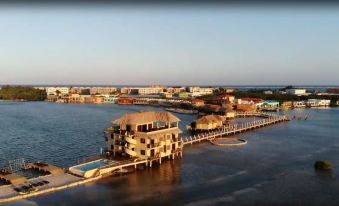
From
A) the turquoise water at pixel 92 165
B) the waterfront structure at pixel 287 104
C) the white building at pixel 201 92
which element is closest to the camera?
the turquoise water at pixel 92 165

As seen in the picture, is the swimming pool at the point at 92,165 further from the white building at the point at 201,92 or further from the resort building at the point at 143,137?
the white building at the point at 201,92

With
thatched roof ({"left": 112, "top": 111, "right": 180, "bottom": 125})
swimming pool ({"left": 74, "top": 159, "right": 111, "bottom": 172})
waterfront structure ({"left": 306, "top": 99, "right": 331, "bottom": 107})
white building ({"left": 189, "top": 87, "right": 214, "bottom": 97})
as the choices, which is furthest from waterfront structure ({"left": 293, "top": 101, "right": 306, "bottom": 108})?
swimming pool ({"left": 74, "top": 159, "right": 111, "bottom": 172})

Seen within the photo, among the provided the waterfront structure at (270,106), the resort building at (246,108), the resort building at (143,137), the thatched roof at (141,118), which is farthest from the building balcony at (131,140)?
the waterfront structure at (270,106)

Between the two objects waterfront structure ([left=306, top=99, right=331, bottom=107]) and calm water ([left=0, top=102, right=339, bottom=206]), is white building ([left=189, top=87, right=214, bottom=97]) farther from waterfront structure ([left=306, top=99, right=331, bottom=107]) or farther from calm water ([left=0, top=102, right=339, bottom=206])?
calm water ([left=0, top=102, right=339, bottom=206])

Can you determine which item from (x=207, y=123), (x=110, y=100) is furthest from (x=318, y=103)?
(x=110, y=100)

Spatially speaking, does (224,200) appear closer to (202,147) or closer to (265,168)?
(265,168)

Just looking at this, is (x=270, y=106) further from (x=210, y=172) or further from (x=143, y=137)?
(x=143, y=137)
